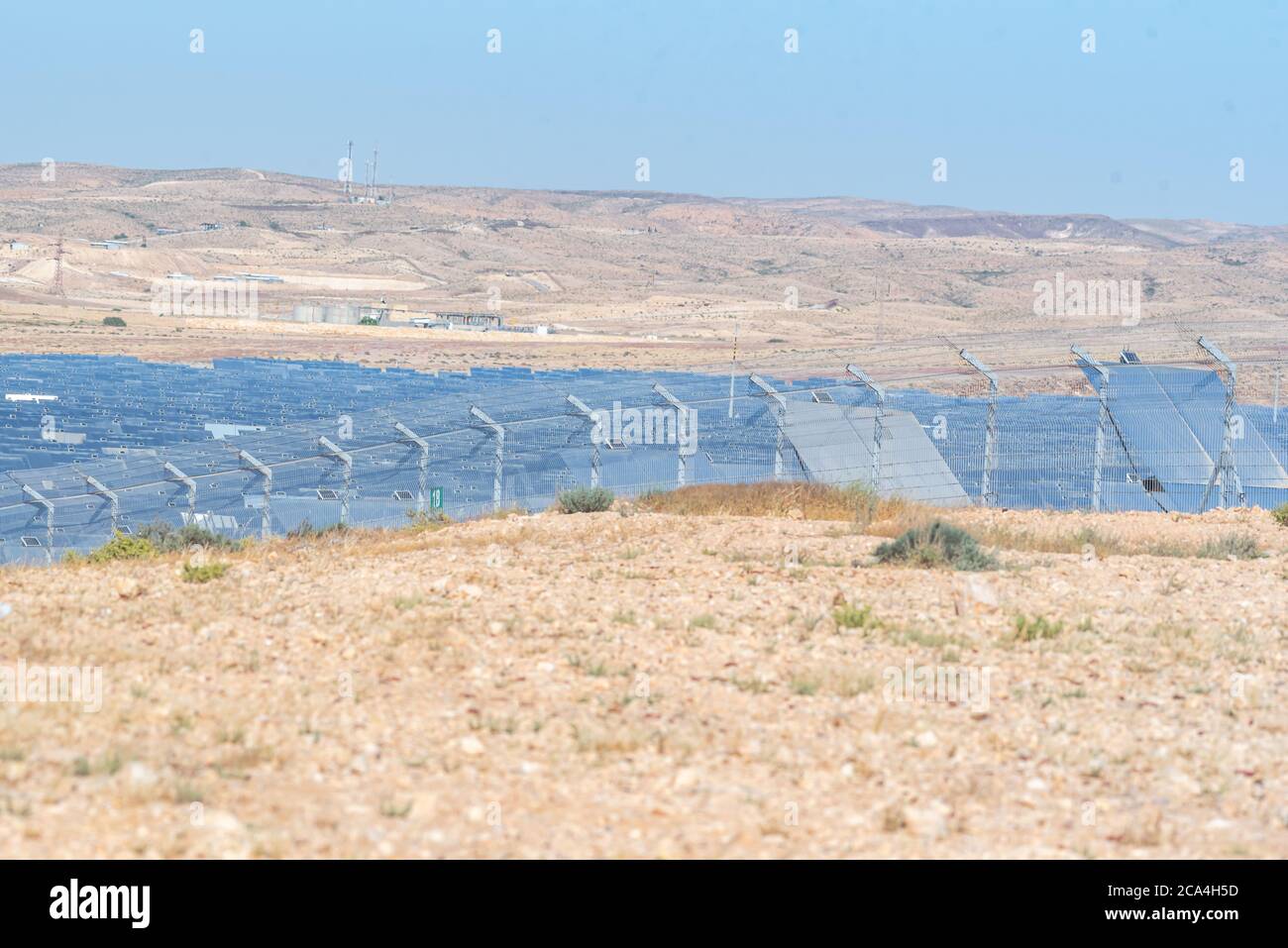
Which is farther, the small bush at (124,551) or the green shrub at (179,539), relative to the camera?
the green shrub at (179,539)

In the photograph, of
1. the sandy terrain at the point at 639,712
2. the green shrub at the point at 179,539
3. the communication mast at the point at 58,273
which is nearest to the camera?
the sandy terrain at the point at 639,712

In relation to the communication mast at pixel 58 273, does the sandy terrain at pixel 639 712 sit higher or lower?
lower

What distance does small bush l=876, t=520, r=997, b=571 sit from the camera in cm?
1239

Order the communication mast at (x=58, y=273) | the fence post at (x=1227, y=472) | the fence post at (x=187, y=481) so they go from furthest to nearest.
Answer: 1. the communication mast at (x=58, y=273)
2. the fence post at (x=1227, y=472)
3. the fence post at (x=187, y=481)

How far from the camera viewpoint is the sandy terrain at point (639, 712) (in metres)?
5.95

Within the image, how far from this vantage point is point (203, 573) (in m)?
10.9

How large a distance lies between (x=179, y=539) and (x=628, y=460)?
8.79m

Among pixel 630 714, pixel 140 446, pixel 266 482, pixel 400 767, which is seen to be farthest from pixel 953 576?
pixel 140 446

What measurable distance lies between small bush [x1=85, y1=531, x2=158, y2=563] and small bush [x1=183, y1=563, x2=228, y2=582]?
2.09 meters

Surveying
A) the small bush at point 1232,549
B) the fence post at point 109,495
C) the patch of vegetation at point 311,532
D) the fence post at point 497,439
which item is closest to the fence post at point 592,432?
the fence post at point 497,439

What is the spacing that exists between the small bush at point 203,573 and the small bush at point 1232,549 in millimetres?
8838

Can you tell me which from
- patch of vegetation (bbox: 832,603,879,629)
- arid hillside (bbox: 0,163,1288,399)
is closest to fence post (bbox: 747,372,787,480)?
patch of vegetation (bbox: 832,603,879,629)

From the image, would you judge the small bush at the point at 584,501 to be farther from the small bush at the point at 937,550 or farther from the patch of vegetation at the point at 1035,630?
the patch of vegetation at the point at 1035,630

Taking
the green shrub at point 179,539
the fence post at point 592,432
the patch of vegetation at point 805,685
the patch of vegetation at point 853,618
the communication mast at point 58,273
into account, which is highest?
the communication mast at point 58,273
